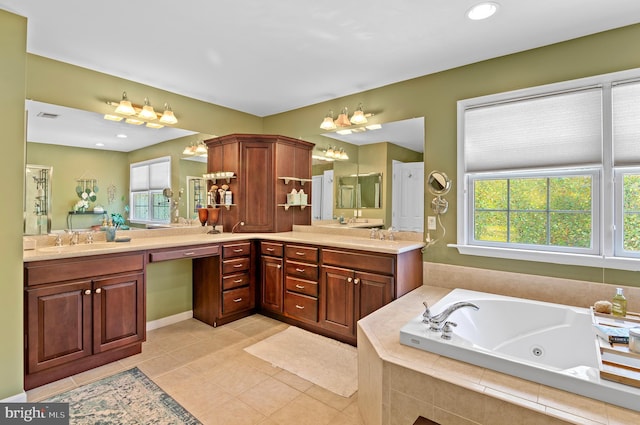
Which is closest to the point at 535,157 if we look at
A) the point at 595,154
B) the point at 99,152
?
the point at 595,154

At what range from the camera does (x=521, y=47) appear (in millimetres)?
2469

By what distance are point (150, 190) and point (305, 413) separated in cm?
260

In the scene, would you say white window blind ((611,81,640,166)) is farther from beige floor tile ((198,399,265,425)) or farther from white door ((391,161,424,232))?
beige floor tile ((198,399,265,425))

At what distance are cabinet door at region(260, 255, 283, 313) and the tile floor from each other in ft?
1.19

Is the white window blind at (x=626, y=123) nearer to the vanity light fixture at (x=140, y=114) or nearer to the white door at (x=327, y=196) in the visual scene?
the white door at (x=327, y=196)

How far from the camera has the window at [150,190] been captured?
3.23 m

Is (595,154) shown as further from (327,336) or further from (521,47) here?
(327,336)

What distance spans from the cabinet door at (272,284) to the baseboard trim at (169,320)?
2.77 feet

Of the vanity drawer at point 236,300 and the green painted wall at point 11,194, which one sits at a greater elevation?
the green painted wall at point 11,194

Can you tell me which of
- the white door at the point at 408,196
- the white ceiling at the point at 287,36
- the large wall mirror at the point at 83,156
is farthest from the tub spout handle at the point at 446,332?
the large wall mirror at the point at 83,156

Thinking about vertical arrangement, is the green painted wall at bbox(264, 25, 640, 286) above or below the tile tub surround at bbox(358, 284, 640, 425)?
above

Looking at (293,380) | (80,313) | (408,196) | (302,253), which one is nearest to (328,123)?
(408,196)

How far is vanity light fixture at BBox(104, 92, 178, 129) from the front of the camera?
9.92ft

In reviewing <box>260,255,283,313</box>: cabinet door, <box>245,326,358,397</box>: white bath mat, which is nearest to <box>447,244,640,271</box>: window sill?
<box>245,326,358,397</box>: white bath mat
